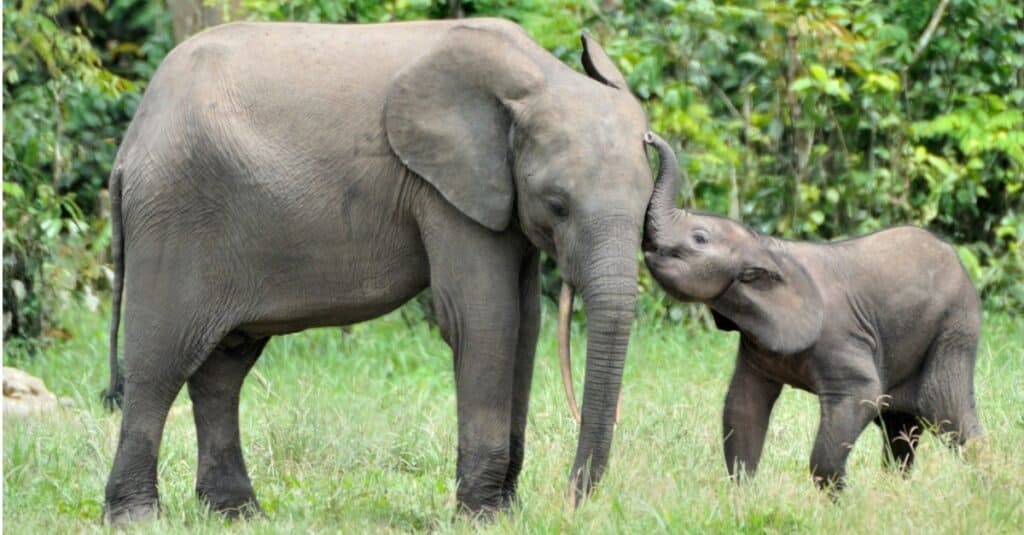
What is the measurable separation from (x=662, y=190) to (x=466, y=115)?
0.76 metres

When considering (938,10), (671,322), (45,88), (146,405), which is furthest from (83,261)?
(938,10)

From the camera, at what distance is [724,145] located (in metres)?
11.4

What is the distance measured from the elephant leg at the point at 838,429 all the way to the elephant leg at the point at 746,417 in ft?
0.93

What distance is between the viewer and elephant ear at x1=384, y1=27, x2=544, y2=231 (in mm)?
6496

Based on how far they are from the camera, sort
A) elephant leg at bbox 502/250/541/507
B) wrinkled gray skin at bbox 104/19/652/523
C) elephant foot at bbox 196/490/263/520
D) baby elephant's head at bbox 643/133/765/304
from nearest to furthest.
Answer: wrinkled gray skin at bbox 104/19/652/523 → baby elephant's head at bbox 643/133/765/304 → elephant leg at bbox 502/250/541/507 → elephant foot at bbox 196/490/263/520

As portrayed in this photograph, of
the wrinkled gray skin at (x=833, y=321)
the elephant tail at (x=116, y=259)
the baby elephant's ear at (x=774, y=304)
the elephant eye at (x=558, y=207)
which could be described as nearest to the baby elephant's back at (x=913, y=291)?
A: the wrinkled gray skin at (x=833, y=321)

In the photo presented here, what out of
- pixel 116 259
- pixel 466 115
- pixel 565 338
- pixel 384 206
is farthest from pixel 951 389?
pixel 116 259

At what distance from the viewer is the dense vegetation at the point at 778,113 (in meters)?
11.3

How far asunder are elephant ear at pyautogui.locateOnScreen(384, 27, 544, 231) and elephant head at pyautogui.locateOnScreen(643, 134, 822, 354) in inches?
23.6

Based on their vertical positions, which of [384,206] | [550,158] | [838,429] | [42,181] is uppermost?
[550,158]

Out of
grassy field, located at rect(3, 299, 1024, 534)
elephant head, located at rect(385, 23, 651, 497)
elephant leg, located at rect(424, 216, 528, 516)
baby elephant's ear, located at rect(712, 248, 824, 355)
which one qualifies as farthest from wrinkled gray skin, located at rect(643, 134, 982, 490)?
elephant leg, located at rect(424, 216, 528, 516)

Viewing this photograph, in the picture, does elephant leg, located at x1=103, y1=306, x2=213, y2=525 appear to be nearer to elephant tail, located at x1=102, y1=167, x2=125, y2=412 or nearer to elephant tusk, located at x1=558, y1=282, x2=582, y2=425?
elephant tail, located at x1=102, y1=167, x2=125, y2=412

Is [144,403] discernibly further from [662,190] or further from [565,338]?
[662,190]

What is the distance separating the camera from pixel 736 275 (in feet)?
22.6
